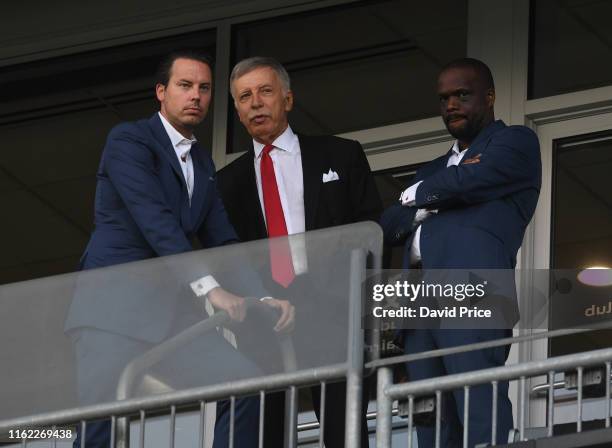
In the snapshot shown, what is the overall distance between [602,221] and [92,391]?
3.62 meters

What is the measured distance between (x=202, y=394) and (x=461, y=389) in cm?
94

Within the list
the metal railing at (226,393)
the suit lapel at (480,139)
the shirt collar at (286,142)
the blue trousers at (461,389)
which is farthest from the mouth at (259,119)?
the metal railing at (226,393)

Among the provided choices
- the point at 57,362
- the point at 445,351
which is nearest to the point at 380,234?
the point at 445,351

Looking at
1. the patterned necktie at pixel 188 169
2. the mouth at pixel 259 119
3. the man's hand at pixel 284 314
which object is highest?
the mouth at pixel 259 119

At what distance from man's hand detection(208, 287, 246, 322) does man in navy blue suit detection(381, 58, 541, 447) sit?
83cm

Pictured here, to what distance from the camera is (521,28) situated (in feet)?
32.2

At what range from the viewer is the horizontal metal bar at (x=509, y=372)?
19.7 ft

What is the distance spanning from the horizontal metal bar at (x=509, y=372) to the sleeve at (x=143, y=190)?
4.31 ft

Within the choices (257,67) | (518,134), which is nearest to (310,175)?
(257,67)

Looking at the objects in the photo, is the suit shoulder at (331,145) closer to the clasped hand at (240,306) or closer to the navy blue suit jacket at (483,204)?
the navy blue suit jacket at (483,204)

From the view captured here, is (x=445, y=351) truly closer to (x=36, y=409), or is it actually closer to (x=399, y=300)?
(x=399, y=300)

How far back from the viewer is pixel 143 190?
285 inches

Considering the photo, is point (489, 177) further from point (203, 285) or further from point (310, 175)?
point (203, 285)

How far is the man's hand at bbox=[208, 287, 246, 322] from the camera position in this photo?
6.54 m
